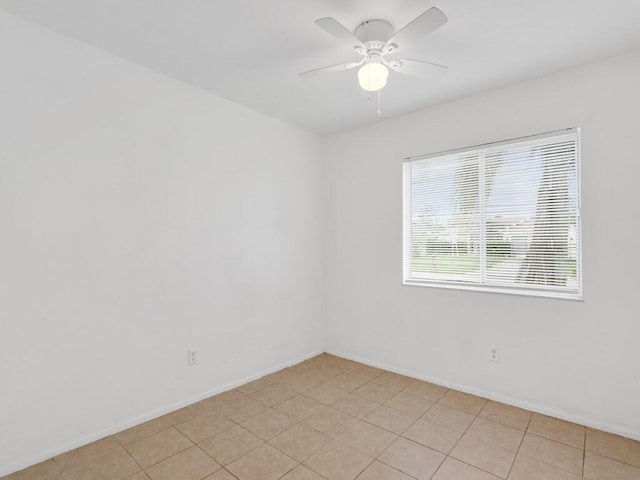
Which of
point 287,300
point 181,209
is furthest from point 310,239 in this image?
point 181,209

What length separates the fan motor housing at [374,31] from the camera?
6.11ft

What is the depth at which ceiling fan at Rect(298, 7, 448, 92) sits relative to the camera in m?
1.57

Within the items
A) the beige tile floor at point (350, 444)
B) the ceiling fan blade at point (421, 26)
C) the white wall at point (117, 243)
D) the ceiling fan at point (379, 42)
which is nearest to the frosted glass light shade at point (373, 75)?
the ceiling fan at point (379, 42)

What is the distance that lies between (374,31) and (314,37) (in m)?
0.37

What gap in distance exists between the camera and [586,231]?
231cm

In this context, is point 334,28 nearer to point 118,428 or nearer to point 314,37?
point 314,37

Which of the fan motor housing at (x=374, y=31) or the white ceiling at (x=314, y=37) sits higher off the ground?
the white ceiling at (x=314, y=37)

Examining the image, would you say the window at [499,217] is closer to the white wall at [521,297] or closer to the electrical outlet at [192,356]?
the white wall at [521,297]

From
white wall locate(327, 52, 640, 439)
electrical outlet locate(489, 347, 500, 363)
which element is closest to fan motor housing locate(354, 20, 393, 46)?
white wall locate(327, 52, 640, 439)

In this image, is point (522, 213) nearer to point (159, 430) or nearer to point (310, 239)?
point (310, 239)

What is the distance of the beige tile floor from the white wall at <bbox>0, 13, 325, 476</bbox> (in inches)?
11.0

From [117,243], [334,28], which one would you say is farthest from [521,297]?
[117,243]

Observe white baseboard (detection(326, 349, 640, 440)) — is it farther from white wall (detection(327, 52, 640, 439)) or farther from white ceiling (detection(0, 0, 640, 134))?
white ceiling (detection(0, 0, 640, 134))

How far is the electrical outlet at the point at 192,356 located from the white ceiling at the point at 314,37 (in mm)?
2125
